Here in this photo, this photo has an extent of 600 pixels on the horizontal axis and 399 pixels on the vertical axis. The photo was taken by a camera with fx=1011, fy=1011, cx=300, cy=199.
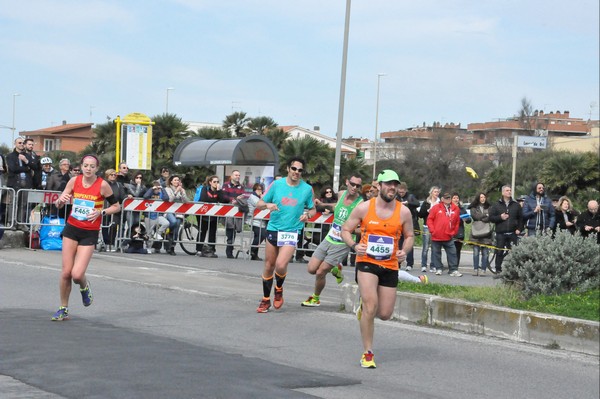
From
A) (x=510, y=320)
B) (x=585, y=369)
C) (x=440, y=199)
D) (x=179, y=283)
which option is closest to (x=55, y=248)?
(x=179, y=283)

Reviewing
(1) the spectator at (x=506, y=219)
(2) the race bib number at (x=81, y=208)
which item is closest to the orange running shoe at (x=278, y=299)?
(2) the race bib number at (x=81, y=208)

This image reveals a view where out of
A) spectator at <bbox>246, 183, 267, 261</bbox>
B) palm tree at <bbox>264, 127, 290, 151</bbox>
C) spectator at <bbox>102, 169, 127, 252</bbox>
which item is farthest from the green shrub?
palm tree at <bbox>264, 127, 290, 151</bbox>

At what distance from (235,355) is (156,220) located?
13806 millimetres

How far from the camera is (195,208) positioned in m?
22.9

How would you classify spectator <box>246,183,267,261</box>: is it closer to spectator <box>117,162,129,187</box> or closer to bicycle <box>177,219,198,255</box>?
bicycle <box>177,219,198,255</box>

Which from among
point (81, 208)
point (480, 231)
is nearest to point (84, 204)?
point (81, 208)

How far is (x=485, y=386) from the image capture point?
855 centimetres

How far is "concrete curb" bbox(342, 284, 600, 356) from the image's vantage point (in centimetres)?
1028

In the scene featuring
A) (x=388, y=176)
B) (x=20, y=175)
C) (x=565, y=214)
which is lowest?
(x=565, y=214)

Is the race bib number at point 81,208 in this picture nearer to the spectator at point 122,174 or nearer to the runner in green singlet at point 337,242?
the runner in green singlet at point 337,242

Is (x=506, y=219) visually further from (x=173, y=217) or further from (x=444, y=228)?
(x=173, y=217)

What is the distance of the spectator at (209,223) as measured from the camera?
2288 centimetres

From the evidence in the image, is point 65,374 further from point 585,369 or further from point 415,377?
point 585,369

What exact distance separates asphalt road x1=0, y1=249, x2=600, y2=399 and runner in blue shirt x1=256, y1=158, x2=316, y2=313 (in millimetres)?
517
